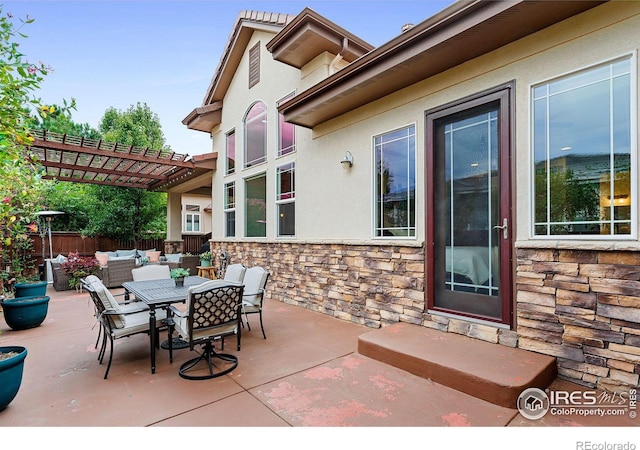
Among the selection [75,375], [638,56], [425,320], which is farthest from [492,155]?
[75,375]

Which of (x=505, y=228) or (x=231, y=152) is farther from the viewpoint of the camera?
(x=231, y=152)

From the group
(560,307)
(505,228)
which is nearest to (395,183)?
(505,228)

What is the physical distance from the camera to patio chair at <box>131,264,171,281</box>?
5129mm

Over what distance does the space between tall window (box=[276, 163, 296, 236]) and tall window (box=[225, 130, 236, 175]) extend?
2432 millimetres

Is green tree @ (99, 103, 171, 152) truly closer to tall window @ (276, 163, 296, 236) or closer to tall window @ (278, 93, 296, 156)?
tall window @ (278, 93, 296, 156)

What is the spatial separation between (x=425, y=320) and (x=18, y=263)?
27.3 feet

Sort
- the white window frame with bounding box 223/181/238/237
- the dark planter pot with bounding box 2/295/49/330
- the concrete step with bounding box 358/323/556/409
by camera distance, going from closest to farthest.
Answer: the concrete step with bounding box 358/323/556/409 → the dark planter pot with bounding box 2/295/49/330 → the white window frame with bounding box 223/181/238/237

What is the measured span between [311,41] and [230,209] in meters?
5.04

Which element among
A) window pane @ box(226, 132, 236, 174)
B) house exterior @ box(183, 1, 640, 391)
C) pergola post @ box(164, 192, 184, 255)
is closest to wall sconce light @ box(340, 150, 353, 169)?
house exterior @ box(183, 1, 640, 391)

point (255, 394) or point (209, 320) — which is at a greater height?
point (209, 320)

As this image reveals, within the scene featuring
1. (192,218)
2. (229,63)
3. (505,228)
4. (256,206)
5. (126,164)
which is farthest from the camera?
(192,218)

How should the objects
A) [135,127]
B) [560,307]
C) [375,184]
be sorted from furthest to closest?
[135,127]
[375,184]
[560,307]

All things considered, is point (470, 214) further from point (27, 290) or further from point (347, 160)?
point (27, 290)

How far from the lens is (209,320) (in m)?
3.30
